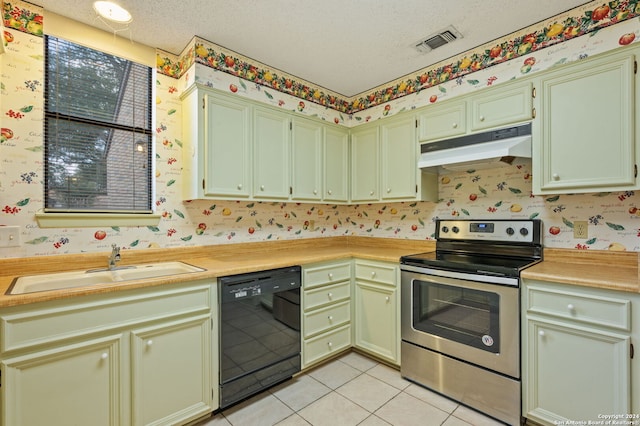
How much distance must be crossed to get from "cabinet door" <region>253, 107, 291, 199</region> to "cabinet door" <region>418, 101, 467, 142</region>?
3.86 ft

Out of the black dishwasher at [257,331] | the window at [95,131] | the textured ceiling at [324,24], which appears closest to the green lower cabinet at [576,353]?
the black dishwasher at [257,331]

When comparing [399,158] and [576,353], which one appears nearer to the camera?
[576,353]

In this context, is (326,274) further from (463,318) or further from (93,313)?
(93,313)

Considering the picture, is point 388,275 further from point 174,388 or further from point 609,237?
point 174,388

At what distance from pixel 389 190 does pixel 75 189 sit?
243cm

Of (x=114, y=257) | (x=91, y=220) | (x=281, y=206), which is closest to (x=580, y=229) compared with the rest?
(x=281, y=206)

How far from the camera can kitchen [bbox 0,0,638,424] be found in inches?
72.2

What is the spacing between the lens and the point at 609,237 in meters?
1.97

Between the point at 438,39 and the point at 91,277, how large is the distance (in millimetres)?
2903

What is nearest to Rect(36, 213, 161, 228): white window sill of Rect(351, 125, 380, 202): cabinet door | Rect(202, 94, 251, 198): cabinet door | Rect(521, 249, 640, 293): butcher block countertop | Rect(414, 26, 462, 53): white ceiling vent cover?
Rect(202, 94, 251, 198): cabinet door

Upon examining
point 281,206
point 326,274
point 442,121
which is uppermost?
point 442,121

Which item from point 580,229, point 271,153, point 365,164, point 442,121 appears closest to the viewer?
point 580,229

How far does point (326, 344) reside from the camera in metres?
2.51

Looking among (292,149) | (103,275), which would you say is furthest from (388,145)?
(103,275)
